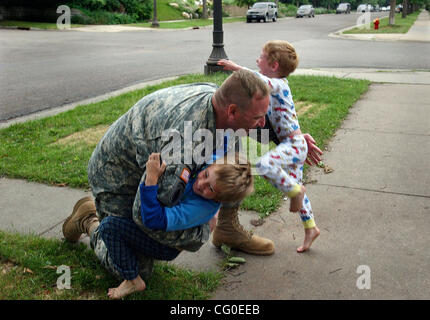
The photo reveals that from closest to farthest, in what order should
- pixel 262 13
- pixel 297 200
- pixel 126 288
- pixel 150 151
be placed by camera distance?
pixel 150 151 → pixel 126 288 → pixel 297 200 → pixel 262 13

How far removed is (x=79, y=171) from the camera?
466 centimetres

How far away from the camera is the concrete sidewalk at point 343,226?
285 centimetres

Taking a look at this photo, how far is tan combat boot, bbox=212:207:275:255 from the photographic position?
3203 mm

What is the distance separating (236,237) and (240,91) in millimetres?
1223

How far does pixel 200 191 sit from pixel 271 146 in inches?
121

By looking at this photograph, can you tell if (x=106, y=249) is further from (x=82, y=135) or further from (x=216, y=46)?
(x=216, y=46)

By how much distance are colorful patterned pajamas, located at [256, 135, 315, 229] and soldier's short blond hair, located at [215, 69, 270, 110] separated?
0.61 metres

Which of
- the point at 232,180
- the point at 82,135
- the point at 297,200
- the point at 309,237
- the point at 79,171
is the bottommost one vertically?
the point at 309,237

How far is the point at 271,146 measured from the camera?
213 inches
